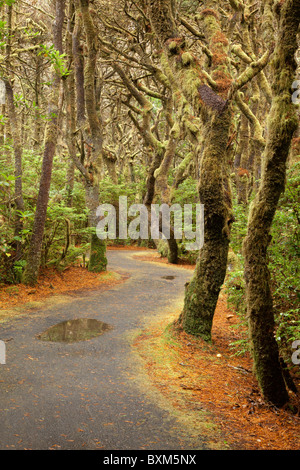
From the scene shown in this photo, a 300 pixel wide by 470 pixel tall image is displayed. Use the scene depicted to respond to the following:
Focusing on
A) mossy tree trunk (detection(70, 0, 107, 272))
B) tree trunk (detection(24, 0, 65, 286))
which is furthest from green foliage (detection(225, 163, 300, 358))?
mossy tree trunk (detection(70, 0, 107, 272))

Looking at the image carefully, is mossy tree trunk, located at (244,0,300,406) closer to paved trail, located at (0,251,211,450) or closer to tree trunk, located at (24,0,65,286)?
paved trail, located at (0,251,211,450)

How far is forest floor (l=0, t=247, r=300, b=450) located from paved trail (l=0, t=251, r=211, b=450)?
14.5 inches

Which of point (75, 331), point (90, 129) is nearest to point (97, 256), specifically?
point (90, 129)

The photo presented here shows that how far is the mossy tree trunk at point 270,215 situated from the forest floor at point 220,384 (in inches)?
14.5

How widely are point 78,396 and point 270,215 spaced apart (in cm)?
331

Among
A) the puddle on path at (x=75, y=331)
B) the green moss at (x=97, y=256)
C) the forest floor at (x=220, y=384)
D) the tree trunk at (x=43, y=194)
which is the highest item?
the tree trunk at (x=43, y=194)

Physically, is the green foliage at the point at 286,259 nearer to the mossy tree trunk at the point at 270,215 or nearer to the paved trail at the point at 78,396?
the mossy tree trunk at the point at 270,215

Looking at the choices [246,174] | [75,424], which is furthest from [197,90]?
[246,174]

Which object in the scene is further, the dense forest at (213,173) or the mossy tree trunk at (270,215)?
the dense forest at (213,173)

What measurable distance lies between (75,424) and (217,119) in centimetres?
554

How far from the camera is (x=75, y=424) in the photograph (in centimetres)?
393

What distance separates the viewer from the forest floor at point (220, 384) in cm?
396

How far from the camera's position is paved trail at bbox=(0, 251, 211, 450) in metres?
3.68

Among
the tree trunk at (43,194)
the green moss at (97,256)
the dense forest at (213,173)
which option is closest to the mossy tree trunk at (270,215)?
the dense forest at (213,173)
